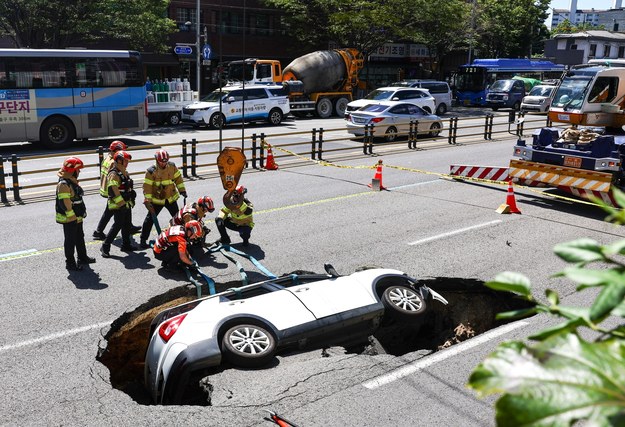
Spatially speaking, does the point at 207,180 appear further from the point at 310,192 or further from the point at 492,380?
the point at 492,380

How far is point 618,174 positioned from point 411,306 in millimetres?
8603

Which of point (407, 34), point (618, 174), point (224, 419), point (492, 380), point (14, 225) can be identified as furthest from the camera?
point (407, 34)

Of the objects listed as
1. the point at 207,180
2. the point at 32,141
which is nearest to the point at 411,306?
the point at 207,180

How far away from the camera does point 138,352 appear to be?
7.93 meters

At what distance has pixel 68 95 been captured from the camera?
79.6ft

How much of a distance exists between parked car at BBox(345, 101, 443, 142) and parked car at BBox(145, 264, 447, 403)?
17732 mm

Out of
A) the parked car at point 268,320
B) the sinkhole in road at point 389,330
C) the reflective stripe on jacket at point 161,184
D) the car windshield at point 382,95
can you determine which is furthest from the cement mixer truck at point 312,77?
the parked car at point 268,320

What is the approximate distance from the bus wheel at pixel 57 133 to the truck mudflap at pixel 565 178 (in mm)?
16307

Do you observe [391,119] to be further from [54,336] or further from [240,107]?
[54,336]

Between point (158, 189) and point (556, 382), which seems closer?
point (556, 382)

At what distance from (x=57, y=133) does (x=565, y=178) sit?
1789 cm

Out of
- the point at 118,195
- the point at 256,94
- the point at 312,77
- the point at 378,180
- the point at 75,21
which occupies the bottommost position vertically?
the point at 378,180

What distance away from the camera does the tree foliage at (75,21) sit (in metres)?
28.3

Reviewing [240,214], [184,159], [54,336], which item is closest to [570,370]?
[54,336]
